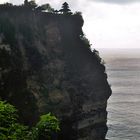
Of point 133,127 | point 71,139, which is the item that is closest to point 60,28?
point 71,139

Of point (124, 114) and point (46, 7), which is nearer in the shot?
point (46, 7)

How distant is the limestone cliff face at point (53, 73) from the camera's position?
51938 mm

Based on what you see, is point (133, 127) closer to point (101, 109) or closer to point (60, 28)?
point (101, 109)

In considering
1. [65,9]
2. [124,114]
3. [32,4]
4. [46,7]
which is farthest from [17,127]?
[124,114]

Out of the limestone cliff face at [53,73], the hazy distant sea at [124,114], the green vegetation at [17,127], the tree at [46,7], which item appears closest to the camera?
the green vegetation at [17,127]

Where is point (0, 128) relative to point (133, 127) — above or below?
above

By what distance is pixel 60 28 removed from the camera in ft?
197

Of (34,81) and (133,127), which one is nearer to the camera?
(34,81)

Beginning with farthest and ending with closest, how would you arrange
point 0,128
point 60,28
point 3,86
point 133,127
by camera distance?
point 133,127
point 60,28
point 3,86
point 0,128

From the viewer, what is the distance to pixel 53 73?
55281mm

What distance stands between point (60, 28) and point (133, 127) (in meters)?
25.6

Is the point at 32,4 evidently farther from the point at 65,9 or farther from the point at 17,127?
the point at 17,127

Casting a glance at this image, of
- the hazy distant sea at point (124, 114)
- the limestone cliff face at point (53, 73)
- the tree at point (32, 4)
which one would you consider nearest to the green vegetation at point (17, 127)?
the limestone cliff face at point (53, 73)

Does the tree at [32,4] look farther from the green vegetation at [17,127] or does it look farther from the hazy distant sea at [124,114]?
the green vegetation at [17,127]
